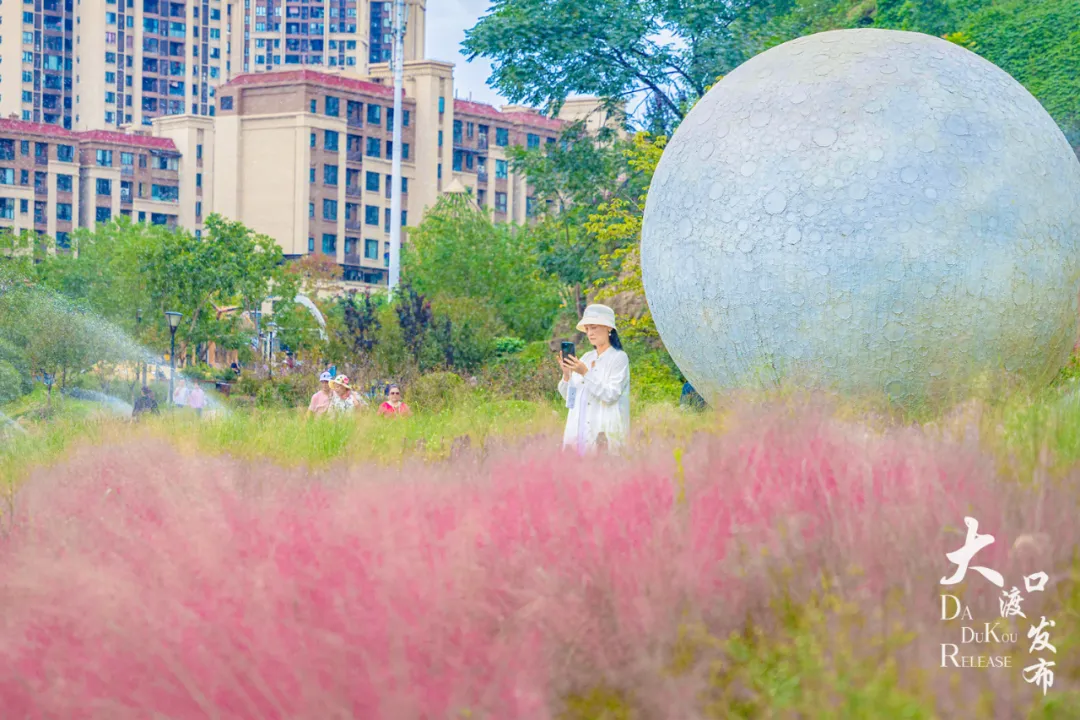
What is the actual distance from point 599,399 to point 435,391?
37.3 feet

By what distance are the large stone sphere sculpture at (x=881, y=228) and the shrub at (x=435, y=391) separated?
25.0 ft

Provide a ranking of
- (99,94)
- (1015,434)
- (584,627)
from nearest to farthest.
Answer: (584,627) < (1015,434) < (99,94)

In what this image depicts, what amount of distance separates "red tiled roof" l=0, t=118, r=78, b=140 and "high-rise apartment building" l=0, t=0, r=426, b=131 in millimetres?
15731

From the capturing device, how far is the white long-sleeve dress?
10367mm

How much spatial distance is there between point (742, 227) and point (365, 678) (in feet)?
24.2

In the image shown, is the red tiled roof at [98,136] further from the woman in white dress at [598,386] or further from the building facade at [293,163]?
the woman in white dress at [598,386]

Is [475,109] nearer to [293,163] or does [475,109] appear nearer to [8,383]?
[293,163]

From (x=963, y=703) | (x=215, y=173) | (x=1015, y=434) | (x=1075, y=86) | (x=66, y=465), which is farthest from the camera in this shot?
(x=215, y=173)

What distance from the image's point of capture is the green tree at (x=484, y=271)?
5572cm

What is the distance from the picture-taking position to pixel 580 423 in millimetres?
10641

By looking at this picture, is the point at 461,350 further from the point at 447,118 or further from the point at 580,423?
the point at 447,118

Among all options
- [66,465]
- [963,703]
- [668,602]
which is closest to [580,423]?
[66,465]

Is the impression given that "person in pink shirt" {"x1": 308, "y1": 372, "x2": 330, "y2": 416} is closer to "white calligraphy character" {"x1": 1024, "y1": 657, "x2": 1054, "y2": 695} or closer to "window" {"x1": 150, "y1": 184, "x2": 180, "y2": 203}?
"white calligraphy character" {"x1": 1024, "y1": 657, "x2": 1054, "y2": 695}

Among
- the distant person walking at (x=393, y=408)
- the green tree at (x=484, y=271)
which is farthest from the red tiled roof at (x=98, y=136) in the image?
the distant person walking at (x=393, y=408)
